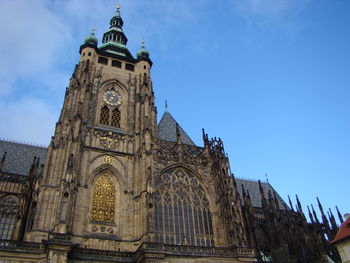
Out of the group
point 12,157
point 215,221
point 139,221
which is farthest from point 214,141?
point 12,157

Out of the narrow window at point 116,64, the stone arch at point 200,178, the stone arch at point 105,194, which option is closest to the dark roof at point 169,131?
the stone arch at point 200,178

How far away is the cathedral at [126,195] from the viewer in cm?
1928

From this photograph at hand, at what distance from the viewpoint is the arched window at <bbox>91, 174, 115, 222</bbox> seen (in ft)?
70.0

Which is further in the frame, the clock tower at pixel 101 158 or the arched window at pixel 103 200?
the arched window at pixel 103 200

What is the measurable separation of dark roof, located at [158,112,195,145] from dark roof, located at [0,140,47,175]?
12.0 metres

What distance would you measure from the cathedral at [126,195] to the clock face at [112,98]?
0.09 m

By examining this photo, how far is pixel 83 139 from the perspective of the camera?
23.6 meters

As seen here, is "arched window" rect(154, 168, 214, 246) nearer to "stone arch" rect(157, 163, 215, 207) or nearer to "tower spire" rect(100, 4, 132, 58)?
"stone arch" rect(157, 163, 215, 207)

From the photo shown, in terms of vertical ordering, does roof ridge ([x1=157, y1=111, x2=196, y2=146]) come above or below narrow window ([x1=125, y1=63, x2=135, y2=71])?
below

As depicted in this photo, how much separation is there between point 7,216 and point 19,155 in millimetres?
7551

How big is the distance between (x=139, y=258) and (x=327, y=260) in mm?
15811

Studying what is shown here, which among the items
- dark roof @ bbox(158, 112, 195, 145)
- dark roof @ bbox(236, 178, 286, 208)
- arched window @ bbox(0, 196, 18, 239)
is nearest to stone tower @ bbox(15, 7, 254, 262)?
dark roof @ bbox(158, 112, 195, 145)

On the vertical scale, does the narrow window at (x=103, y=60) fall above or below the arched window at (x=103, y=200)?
above

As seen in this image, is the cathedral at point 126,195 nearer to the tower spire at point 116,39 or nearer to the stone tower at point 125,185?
the stone tower at point 125,185
